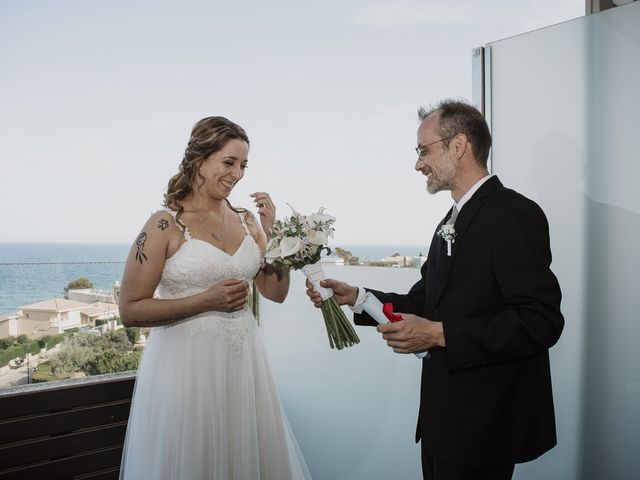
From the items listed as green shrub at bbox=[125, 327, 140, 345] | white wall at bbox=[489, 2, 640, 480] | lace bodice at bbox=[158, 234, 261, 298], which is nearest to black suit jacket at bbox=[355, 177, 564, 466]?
white wall at bbox=[489, 2, 640, 480]

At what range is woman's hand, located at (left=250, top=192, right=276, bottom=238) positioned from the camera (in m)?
2.31

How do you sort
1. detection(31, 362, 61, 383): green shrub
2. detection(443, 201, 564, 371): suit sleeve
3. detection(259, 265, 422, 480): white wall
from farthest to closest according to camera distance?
detection(31, 362, 61, 383): green shrub
detection(259, 265, 422, 480): white wall
detection(443, 201, 564, 371): suit sleeve

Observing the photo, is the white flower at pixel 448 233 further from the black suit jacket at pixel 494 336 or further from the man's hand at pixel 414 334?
the man's hand at pixel 414 334

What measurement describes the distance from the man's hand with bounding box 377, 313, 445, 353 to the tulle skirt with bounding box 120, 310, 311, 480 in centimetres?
79

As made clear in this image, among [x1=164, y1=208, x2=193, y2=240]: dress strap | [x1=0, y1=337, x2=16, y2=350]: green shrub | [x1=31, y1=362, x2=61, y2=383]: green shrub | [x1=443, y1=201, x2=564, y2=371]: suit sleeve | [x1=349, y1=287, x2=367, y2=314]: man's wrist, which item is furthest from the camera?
[x1=31, y1=362, x2=61, y2=383]: green shrub

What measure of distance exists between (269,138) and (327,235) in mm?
3080

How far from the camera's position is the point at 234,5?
4520 millimetres

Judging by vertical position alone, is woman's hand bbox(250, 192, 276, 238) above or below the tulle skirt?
above

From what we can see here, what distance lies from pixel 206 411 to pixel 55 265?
1.86 metres

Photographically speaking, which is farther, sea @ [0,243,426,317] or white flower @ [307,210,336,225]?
sea @ [0,243,426,317]

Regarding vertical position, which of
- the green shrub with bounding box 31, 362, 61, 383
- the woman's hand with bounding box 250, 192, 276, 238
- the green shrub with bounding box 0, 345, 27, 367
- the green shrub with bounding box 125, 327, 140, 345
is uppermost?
the woman's hand with bounding box 250, 192, 276, 238

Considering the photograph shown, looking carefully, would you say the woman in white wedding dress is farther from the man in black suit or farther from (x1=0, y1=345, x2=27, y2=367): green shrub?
(x1=0, y1=345, x2=27, y2=367): green shrub

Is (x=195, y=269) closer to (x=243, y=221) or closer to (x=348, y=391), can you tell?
(x=243, y=221)

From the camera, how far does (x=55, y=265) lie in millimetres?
3270
